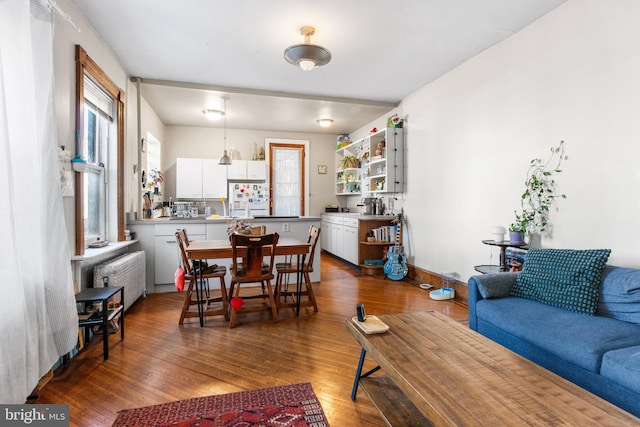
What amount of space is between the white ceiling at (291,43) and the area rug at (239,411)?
9.82 feet

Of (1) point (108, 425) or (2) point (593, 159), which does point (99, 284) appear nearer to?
(1) point (108, 425)

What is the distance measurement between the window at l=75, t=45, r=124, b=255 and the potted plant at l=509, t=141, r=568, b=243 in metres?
4.01

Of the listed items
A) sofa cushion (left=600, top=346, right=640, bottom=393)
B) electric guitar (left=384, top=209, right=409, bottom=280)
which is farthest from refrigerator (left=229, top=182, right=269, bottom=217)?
sofa cushion (left=600, top=346, right=640, bottom=393)

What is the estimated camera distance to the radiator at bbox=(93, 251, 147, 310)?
2.89 m

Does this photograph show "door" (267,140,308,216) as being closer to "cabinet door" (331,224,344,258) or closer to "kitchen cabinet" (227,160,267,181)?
"kitchen cabinet" (227,160,267,181)

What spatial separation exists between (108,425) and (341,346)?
1598mm

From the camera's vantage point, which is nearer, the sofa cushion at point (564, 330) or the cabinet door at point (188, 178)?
the sofa cushion at point (564, 330)

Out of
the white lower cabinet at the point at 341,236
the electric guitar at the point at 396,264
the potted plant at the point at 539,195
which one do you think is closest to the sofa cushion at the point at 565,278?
the potted plant at the point at 539,195

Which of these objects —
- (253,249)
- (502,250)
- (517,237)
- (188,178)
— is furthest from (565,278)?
(188,178)

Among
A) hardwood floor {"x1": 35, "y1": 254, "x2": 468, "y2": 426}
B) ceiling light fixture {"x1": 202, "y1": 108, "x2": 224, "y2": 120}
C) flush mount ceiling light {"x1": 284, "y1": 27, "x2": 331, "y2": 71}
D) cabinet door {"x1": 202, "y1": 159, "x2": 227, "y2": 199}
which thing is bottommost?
hardwood floor {"x1": 35, "y1": 254, "x2": 468, "y2": 426}

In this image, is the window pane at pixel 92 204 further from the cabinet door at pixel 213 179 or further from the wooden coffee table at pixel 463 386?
the cabinet door at pixel 213 179

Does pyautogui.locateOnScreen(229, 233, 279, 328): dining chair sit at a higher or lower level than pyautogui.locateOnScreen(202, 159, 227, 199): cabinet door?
lower

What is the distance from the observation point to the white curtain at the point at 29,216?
154cm

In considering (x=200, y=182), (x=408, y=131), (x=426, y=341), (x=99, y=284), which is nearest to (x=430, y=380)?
(x=426, y=341)
